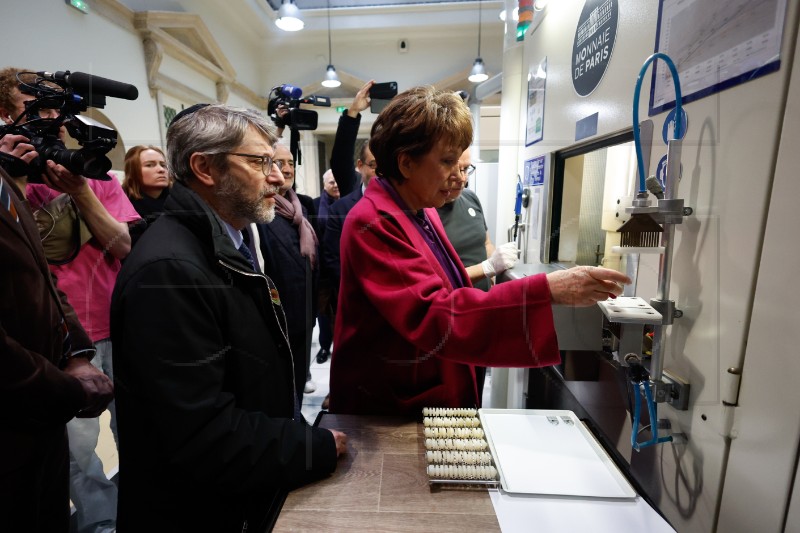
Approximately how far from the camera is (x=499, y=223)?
2510 millimetres

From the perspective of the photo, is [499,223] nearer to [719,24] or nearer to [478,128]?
[719,24]

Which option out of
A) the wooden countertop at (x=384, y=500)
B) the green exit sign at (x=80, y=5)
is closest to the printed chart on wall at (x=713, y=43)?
the wooden countertop at (x=384, y=500)

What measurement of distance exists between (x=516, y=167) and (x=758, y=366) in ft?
5.73

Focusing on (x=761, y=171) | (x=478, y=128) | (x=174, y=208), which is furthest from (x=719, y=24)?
(x=478, y=128)

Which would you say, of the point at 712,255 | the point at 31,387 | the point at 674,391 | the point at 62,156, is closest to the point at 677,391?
the point at 674,391

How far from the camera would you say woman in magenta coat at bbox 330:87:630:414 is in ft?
2.47

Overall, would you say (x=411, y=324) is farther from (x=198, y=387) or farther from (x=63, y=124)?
(x=63, y=124)

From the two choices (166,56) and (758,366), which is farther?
(166,56)

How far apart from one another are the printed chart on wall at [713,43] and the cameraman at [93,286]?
1661 mm

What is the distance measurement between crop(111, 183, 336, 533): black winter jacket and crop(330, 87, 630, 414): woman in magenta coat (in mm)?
197

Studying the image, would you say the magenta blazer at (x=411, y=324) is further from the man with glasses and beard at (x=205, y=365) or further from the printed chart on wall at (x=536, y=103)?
the printed chart on wall at (x=536, y=103)

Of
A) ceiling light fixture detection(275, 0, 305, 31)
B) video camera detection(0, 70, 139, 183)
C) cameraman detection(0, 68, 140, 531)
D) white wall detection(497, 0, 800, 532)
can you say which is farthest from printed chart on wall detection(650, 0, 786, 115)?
ceiling light fixture detection(275, 0, 305, 31)

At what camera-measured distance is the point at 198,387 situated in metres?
0.68

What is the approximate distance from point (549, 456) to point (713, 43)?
81 cm
